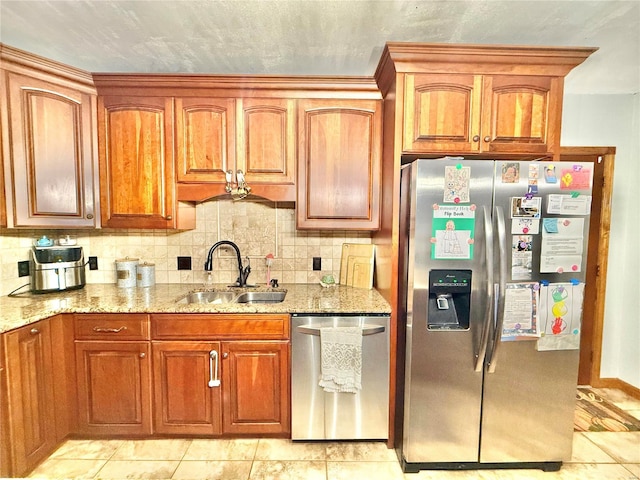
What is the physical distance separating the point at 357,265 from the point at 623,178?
2.39 meters

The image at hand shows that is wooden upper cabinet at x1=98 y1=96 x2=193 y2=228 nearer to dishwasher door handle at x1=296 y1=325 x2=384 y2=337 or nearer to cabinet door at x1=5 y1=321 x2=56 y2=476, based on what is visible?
cabinet door at x1=5 y1=321 x2=56 y2=476

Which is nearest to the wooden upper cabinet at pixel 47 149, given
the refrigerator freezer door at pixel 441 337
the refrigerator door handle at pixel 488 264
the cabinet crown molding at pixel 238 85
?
the cabinet crown molding at pixel 238 85

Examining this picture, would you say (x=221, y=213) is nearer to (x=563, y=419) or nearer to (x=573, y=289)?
(x=573, y=289)

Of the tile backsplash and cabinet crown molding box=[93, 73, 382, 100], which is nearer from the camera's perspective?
cabinet crown molding box=[93, 73, 382, 100]

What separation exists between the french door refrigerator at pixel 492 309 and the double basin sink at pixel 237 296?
1031mm

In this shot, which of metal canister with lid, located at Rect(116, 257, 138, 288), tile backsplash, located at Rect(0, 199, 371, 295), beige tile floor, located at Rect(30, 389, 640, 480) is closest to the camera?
beige tile floor, located at Rect(30, 389, 640, 480)

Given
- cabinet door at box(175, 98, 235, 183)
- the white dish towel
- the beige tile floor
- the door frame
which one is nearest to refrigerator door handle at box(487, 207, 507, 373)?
the white dish towel

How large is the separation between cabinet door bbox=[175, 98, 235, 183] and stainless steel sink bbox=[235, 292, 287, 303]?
803 mm

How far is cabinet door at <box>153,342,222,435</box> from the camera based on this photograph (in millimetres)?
1918

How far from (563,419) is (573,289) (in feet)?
2.49

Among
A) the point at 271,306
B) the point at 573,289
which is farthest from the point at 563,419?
the point at 271,306

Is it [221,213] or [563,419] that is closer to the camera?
[563,419]

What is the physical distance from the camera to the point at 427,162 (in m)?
1.66

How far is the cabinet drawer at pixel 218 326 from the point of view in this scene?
191cm
